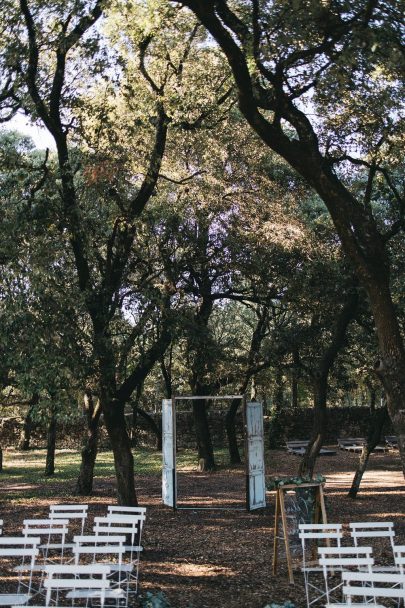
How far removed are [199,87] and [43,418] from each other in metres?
5.99

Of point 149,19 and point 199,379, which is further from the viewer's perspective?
point 199,379

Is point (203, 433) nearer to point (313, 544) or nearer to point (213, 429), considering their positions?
point (213, 429)

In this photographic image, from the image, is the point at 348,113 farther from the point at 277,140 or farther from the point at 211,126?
the point at 277,140

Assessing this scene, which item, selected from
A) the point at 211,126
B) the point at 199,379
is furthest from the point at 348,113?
the point at 199,379

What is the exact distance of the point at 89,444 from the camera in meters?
15.6

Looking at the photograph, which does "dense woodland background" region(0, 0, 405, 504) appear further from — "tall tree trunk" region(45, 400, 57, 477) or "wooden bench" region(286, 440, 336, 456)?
"wooden bench" region(286, 440, 336, 456)

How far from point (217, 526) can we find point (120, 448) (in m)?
3.04

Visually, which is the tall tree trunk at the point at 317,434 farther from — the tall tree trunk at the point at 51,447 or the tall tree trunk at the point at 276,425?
the tall tree trunk at the point at 276,425

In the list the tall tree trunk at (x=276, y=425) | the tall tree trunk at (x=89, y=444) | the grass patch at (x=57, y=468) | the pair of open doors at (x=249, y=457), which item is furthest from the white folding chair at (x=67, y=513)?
the tall tree trunk at (x=276, y=425)

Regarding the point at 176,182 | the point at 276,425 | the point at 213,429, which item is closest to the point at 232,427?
the point at 276,425

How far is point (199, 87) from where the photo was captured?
11570 mm

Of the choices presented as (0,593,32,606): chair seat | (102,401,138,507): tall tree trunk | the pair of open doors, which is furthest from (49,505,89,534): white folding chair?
the pair of open doors

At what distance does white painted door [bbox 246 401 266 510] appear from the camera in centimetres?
1370

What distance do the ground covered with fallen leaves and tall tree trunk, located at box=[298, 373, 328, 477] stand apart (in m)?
0.95
